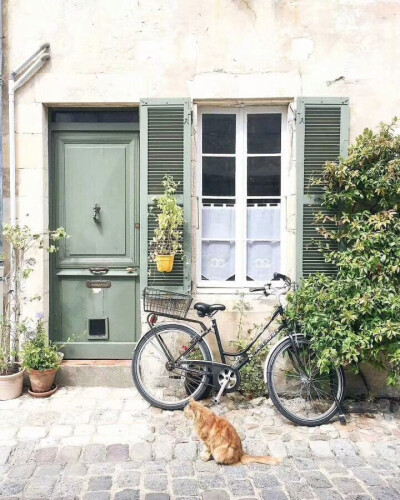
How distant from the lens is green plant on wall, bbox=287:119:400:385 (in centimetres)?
407

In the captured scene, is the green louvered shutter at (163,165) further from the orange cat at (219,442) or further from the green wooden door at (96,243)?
the orange cat at (219,442)

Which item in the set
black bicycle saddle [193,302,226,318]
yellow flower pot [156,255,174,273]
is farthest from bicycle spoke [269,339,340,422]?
yellow flower pot [156,255,174,273]

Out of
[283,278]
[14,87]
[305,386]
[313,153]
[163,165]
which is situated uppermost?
[14,87]

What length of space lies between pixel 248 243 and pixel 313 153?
1.10 metres

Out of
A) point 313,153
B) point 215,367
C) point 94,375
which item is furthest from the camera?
point 94,375

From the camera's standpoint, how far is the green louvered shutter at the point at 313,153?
15.3 ft

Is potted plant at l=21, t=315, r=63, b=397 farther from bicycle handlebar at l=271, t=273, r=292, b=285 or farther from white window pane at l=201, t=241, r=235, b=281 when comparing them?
bicycle handlebar at l=271, t=273, r=292, b=285

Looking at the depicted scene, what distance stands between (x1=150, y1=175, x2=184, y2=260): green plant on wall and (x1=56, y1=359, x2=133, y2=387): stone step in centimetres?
123

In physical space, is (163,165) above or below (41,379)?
above

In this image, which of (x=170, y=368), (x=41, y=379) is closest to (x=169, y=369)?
(x=170, y=368)

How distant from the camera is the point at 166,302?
4.68 metres

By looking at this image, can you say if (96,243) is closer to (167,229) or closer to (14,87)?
(167,229)

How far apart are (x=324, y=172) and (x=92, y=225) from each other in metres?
2.41

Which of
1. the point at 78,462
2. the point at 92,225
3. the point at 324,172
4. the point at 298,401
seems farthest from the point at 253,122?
the point at 78,462
